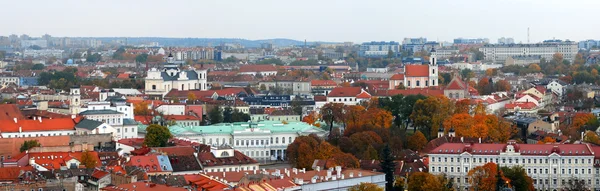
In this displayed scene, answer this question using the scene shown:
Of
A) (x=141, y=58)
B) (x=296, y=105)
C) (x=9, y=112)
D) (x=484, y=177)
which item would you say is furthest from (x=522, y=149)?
(x=141, y=58)

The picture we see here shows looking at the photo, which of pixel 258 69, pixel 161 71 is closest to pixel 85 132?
pixel 161 71

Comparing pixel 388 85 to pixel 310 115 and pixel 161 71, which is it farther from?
pixel 310 115

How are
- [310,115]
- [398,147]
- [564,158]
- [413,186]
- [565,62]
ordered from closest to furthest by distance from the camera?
[413,186]
[564,158]
[398,147]
[310,115]
[565,62]

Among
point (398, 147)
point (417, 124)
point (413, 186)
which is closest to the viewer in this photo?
point (413, 186)

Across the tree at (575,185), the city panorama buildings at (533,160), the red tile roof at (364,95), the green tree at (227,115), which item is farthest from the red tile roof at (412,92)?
the tree at (575,185)

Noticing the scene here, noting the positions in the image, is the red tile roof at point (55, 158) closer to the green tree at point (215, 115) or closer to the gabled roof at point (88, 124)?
the gabled roof at point (88, 124)

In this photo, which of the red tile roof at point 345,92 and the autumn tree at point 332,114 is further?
the red tile roof at point 345,92
